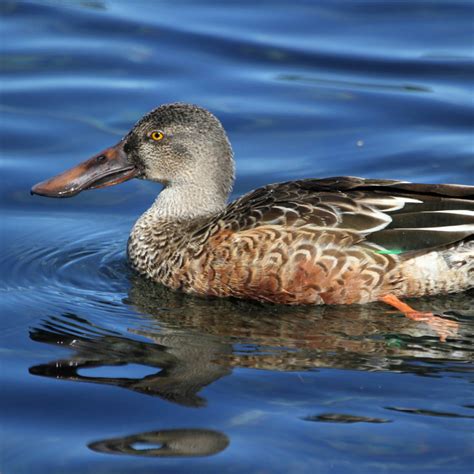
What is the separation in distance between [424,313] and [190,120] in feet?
8.31

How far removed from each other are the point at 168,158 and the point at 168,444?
364 cm

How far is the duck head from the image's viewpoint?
10234mm

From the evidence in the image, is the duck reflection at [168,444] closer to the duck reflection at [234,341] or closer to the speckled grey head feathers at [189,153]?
the duck reflection at [234,341]

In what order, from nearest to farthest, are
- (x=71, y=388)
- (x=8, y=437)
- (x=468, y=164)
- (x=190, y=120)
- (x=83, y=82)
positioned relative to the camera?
(x=8, y=437) < (x=71, y=388) < (x=190, y=120) < (x=468, y=164) < (x=83, y=82)

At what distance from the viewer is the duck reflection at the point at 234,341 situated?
8.15 metres

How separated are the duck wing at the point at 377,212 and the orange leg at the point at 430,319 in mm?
384

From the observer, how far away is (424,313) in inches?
365

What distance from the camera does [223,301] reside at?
9539 millimetres

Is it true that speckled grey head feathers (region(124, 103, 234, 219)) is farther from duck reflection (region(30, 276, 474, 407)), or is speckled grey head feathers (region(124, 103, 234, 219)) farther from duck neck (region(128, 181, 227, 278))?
duck reflection (region(30, 276, 474, 407))

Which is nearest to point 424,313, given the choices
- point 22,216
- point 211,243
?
point 211,243

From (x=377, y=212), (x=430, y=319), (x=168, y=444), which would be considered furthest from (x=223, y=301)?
(x=168, y=444)

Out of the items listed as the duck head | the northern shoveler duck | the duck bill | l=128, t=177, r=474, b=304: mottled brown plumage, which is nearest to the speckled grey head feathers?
the duck head

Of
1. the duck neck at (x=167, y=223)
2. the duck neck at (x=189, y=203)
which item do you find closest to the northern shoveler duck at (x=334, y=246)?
the duck neck at (x=167, y=223)

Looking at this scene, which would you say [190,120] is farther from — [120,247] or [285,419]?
[285,419]
